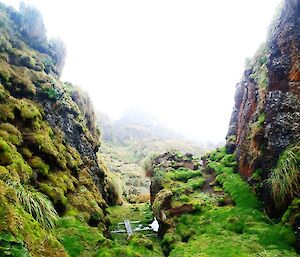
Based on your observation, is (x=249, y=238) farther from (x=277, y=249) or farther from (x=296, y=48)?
(x=296, y=48)

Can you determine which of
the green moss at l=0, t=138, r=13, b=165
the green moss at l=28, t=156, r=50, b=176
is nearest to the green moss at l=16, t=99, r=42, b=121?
the green moss at l=28, t=156, r=50, b=176

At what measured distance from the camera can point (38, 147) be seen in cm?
2016

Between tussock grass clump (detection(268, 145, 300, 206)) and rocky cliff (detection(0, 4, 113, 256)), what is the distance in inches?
393

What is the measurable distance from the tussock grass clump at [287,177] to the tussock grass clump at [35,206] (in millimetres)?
10836

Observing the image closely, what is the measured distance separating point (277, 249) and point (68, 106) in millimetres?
18794

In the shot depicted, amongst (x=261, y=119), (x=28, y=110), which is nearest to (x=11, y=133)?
(x=28, y=110)

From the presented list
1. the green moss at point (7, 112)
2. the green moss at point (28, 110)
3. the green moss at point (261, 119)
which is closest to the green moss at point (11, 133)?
the green moss at point (7, 112)

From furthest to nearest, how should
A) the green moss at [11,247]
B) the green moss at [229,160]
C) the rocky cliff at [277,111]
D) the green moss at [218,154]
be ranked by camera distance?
the green moss at [218,154] → the green moss at [229,160] → the rocky cliff at [277,111] → the green moss at [11,247]

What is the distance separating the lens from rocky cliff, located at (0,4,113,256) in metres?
10.9

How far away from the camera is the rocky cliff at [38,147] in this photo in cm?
1090

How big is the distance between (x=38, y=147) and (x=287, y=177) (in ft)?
45.5

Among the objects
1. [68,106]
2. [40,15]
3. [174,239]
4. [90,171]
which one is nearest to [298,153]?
[174,239]

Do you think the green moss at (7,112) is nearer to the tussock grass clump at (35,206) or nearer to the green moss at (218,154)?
the tussock grass clump at (35,206)

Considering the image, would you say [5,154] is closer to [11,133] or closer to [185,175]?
[11,133]
